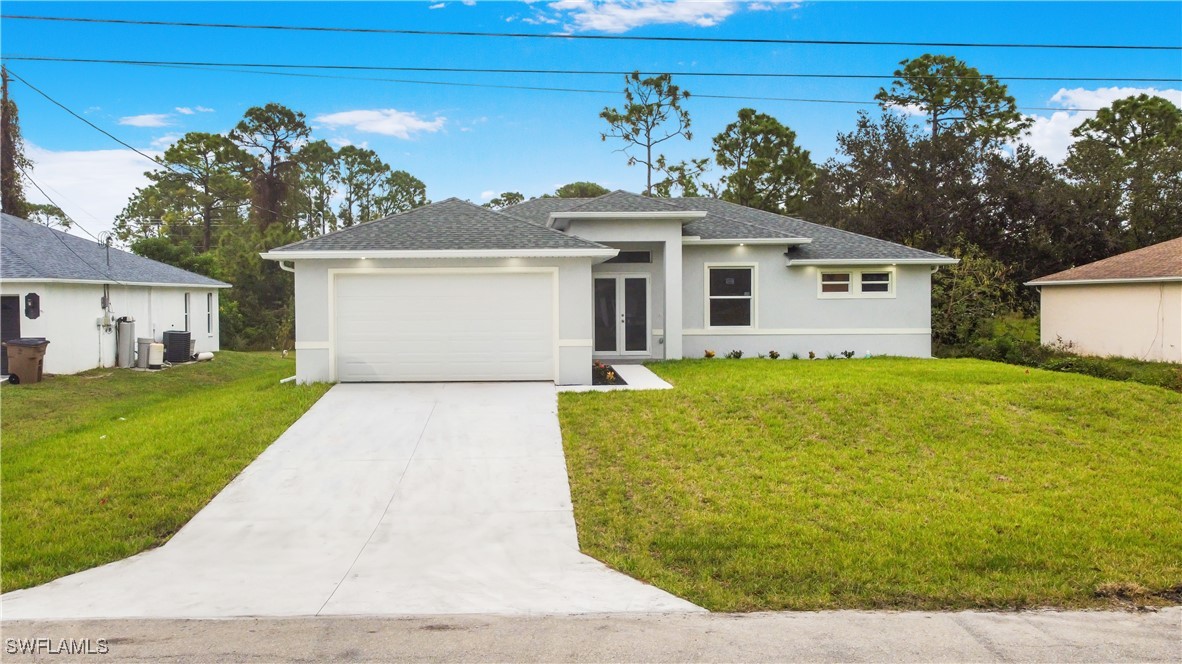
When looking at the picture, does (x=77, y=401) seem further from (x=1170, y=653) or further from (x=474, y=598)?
(x=1170, y=653)

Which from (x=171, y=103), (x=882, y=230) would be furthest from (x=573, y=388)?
(x=171, y=103)

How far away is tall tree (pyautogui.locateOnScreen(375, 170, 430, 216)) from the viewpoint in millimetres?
41250

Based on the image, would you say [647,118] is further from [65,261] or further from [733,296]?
[65,261]

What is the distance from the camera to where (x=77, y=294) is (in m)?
17.1

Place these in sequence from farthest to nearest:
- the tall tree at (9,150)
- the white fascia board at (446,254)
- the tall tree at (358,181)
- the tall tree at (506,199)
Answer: the tall tree at (506,199) → the tall tree at (358,181) → the tall tree at (9,150) → the white fascia board at (446,254)

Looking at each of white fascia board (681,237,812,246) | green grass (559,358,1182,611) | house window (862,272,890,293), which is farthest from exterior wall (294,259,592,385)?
house window (862,272,890,293)

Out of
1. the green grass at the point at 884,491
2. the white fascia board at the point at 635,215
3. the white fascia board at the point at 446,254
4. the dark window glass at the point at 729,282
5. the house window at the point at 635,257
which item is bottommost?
the green grass at the point at 884,491

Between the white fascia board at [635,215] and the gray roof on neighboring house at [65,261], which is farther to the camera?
the gray roof on neighboring house at [65,261]

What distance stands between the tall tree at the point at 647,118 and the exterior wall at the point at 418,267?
22.1 m

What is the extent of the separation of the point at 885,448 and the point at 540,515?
4365mm

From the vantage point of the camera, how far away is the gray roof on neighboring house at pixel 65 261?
53.1 ft

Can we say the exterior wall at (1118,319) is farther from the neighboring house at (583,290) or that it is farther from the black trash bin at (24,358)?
the black trash bin at (24,358)

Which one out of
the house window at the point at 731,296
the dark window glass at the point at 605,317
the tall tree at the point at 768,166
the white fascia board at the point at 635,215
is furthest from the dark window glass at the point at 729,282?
the tall tree at the point at 768,166

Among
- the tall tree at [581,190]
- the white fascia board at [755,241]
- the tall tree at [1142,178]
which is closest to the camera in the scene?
the white fascia board at [755,241]
